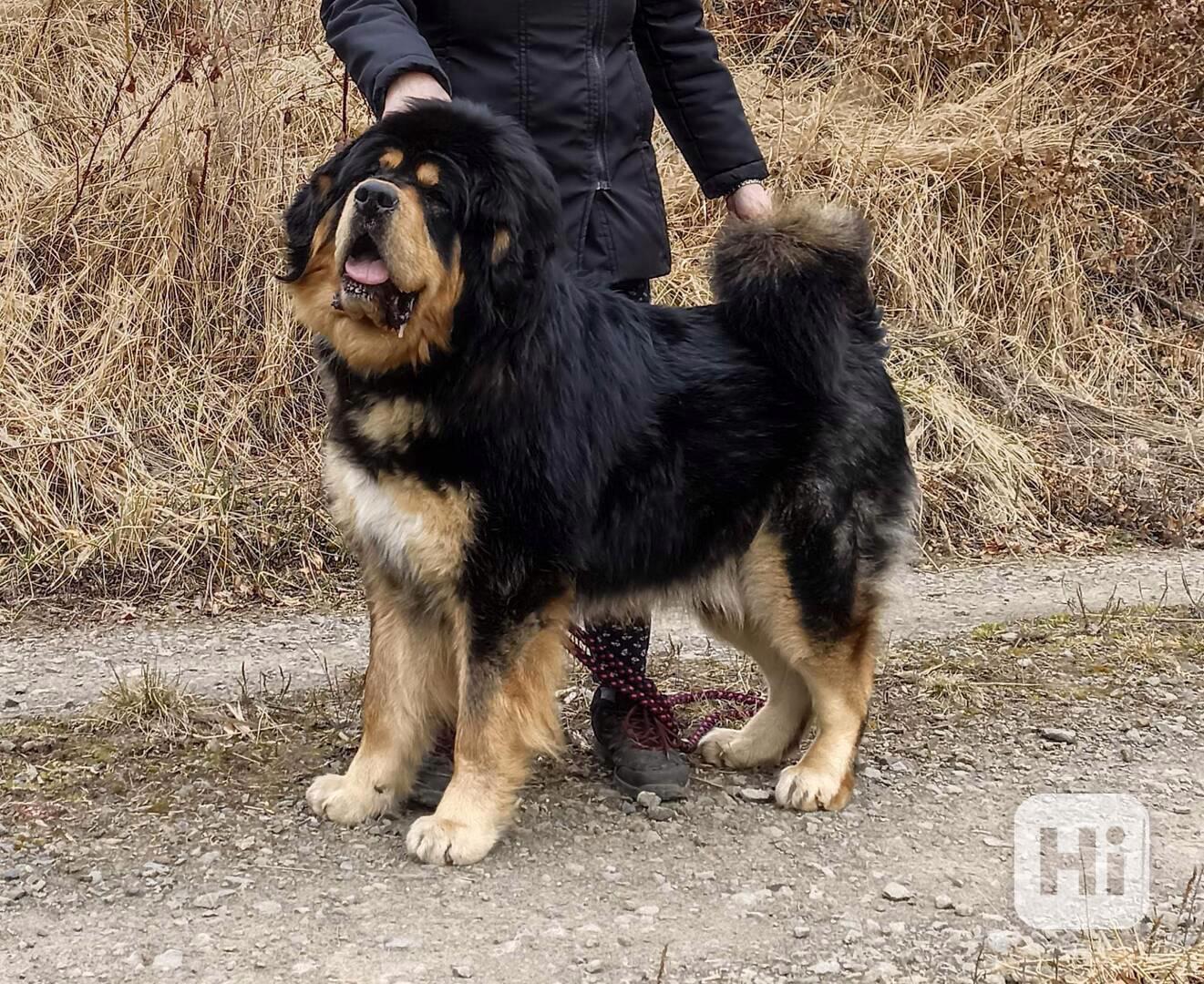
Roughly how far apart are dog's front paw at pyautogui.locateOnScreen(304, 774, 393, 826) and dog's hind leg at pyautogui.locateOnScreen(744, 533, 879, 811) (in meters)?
1.01

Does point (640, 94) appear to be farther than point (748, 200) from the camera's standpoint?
No

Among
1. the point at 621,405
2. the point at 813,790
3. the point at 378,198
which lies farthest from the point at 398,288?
the point at 813,790

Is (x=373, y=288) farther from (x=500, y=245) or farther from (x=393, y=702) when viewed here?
(x=393, y=702)

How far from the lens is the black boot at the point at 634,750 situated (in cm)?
336

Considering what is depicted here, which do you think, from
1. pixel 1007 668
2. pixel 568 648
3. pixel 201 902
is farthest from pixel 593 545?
pixel 1007 668

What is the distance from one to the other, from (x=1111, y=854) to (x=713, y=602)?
1109 millimetres

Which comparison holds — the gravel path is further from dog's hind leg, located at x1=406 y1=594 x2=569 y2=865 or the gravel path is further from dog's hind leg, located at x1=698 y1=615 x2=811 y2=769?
dog's hind leg, located at x1=406 y1=594 x2=569 y2=865

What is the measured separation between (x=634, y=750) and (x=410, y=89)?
68.9 inches

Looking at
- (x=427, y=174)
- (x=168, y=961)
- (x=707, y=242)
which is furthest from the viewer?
(x=707, y=242)

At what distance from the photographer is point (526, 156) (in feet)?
9.15

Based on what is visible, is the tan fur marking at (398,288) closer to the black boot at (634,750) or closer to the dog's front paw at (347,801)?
the dog's front paw at (347,801)

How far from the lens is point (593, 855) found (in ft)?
9.91

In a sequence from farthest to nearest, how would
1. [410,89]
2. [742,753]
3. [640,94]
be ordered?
[742,753] → [640,94] → [410,89]

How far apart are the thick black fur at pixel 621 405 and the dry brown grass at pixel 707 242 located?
7.81 feet
